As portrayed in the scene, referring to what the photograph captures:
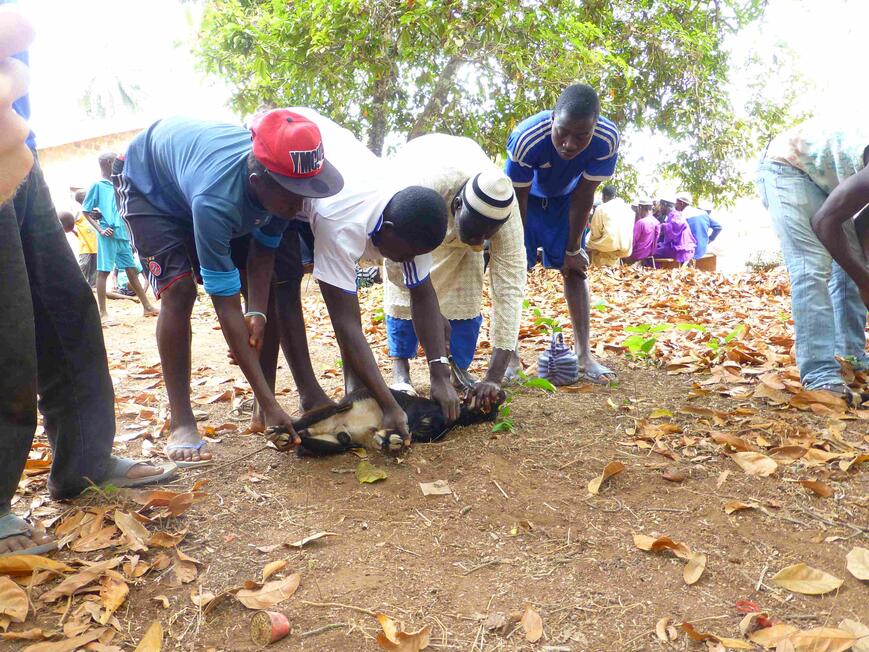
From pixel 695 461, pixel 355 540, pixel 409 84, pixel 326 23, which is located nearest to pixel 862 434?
pixel 695 461

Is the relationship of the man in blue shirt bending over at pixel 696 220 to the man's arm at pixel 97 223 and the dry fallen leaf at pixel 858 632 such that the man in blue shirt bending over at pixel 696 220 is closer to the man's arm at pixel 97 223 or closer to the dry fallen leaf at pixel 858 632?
the man's arm at pixel 97 223

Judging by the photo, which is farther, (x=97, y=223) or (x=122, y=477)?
(x=97, y=223)

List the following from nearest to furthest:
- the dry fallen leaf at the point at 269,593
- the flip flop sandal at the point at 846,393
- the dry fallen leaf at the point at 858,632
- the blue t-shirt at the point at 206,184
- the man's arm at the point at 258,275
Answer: the dry fallen leaf at the point at 858,632
the dry fallen leaf at the point at 269,593
the blue t-shirt at the point at 206,184
the man's arm at the point at 258,275
the flip flop sandal at the point at 846,393

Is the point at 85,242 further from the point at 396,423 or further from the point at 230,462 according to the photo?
the point at 396,423

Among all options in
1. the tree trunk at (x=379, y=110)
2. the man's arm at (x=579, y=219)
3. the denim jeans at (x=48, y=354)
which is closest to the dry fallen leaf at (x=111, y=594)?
the denim jeans at (x=48, y=354)

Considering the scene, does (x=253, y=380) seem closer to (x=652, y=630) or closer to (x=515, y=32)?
(x=652, y=630)

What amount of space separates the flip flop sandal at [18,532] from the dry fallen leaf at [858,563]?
2053mm

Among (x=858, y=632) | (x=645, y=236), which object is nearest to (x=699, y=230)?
(x=645, y=236)

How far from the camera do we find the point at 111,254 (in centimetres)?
712

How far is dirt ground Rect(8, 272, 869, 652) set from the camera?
1.52m

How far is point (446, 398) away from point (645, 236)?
8129 mm

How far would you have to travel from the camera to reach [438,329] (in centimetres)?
277

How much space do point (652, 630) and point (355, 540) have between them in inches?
32.1

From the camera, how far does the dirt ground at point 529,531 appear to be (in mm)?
1519
